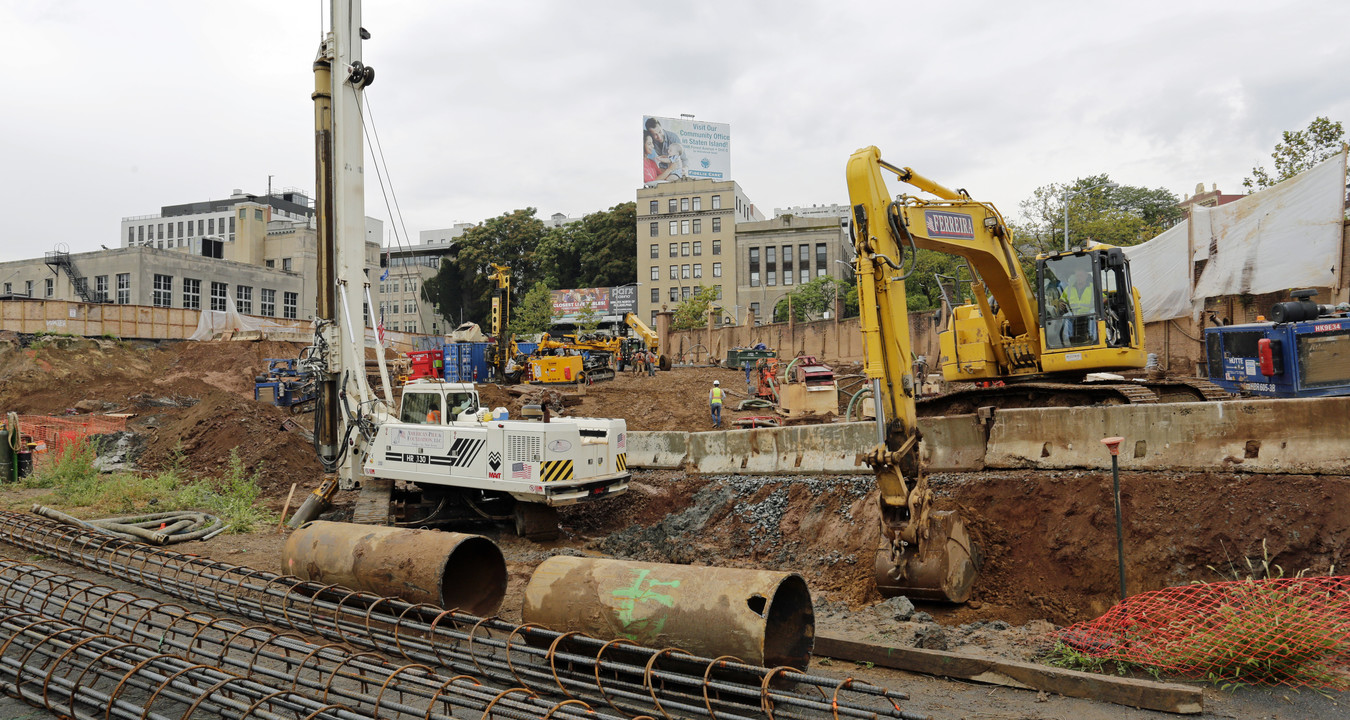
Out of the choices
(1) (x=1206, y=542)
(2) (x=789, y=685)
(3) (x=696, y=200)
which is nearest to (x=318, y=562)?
(2) (x=789, y=685)

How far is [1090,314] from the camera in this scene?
403 inches

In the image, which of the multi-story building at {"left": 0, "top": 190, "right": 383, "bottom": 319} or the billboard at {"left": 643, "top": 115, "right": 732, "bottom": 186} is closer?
the multi-story building at {"left": 0, "top": 190, "right": 383, "bottom": 319}

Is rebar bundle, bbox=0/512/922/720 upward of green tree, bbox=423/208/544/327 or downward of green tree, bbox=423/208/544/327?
downward

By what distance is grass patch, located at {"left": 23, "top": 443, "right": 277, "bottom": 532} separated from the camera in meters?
12.7

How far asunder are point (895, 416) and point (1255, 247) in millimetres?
17560

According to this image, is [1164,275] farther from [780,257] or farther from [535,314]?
[780,257]

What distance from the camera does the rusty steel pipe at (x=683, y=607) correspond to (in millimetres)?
5043

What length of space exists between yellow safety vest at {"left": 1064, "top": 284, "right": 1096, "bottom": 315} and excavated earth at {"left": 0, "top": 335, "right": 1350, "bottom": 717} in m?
2.47

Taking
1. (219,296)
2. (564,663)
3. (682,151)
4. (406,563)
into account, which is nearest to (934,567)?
(564,663)

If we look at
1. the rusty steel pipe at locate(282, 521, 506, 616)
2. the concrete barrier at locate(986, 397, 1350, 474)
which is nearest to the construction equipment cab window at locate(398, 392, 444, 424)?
the rusty steel pipe at locate(282, 521, 506, 616)

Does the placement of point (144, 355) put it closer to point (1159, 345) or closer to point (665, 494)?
point (665, 494)

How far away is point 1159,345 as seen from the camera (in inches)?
890

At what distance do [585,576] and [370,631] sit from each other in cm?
188

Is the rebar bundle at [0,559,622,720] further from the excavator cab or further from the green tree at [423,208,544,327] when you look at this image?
the green tree at [423,208,544,327]
